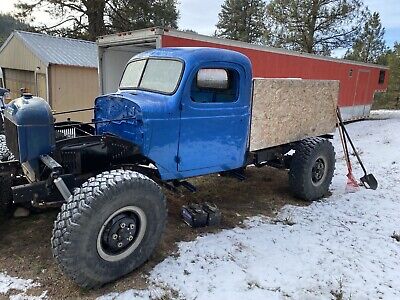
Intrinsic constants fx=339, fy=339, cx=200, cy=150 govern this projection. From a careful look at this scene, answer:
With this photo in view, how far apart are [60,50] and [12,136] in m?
12.3

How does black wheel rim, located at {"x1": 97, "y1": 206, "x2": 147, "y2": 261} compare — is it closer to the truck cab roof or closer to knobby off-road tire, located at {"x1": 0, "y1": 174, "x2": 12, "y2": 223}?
knobby off-road tire, located at {"x1": 0, "y1": 174, "x2": 12, "y2": 223}

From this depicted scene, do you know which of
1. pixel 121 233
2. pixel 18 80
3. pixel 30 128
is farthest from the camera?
pixel 18 80

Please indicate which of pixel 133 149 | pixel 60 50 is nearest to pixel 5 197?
pixel 133 149

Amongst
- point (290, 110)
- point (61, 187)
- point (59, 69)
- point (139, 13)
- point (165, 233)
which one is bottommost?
point (165, 233)

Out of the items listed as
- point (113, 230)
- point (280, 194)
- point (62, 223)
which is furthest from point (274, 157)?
point (62, 223)

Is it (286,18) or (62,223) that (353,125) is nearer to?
(286,18)

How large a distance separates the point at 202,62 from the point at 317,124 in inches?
107

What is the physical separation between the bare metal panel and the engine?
2.58 metres

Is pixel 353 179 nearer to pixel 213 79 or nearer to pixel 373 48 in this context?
pixel 213 79

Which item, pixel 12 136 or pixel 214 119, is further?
pixel 214 119

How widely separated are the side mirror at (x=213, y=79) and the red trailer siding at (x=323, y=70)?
322 cm

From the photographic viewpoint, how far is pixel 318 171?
19.0 feet

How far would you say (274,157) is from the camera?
550cm

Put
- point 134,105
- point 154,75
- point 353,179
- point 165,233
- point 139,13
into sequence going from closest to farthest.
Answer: point 134,105 → point 165,233 → point 154,75 → point 353,179 → point 139,13
